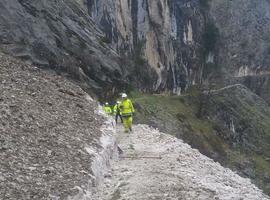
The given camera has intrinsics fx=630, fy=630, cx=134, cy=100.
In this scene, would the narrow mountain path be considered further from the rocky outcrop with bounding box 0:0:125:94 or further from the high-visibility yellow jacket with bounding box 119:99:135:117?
the rocky outcrop with bounding box 0:0:125:94

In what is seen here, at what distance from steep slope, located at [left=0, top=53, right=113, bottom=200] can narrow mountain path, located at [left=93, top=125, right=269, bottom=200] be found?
90cm

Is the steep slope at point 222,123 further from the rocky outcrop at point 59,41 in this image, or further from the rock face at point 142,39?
the rocky outcrop at point 59,41

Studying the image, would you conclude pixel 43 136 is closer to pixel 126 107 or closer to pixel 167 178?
pixel 167 178

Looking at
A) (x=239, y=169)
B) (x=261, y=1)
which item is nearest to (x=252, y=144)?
(x=239, y=169)

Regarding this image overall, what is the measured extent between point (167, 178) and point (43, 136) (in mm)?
3465

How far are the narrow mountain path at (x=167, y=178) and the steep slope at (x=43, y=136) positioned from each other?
35.6 inches

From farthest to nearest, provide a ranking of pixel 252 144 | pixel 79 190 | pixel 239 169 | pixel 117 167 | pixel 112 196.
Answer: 1. pixel 252 144
2. pixel 239 169
3. pixel 117 167
4. pixel 112 196
5. pixel 79 190

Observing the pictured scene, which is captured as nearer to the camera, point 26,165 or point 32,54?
point 26,165

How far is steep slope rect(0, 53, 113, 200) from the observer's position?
13.3m

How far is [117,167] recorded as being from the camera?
1831 centimetres

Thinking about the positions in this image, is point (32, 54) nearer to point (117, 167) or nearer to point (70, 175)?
point (117, 167)

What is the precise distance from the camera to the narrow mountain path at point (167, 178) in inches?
611

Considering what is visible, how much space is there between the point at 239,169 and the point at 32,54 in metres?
27.6

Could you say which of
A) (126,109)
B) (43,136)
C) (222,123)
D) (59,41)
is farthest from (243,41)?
(43,136)
